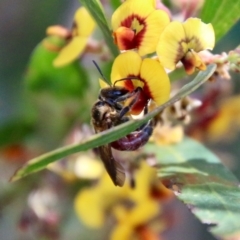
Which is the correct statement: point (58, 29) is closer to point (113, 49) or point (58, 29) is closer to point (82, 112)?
point (113, 49)

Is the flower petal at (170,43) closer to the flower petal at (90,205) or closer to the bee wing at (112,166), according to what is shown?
the bee wing at (112,166)

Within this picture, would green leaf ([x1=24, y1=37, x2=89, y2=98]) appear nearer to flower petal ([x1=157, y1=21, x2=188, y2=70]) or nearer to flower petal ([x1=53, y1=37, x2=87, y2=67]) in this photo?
flower petal ([x1=53, y1=37, x2=87, y2=67])

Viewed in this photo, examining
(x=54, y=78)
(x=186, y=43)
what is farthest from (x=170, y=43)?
(x=54, y=78)

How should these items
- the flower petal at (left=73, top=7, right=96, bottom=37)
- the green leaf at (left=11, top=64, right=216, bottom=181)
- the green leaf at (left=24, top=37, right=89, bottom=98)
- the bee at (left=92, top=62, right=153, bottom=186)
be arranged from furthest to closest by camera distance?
the green leaf at (left=24, top=37, right=89, bottom=98)
the flower petal at (left=73, top=7, right=96, bottom=37)
the bee at (left=92, top=62, right=153, bottom=186)
the green leaf at (left=11, top=64, right=216, bottom=181)

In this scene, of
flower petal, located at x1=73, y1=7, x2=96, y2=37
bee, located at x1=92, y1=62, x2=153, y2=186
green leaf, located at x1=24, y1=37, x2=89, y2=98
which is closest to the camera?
bee, located at x1=92, y1=62, x2=153, y2=186

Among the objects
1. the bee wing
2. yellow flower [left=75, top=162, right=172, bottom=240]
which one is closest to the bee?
the bee wing

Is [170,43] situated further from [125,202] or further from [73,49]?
[125,202]
